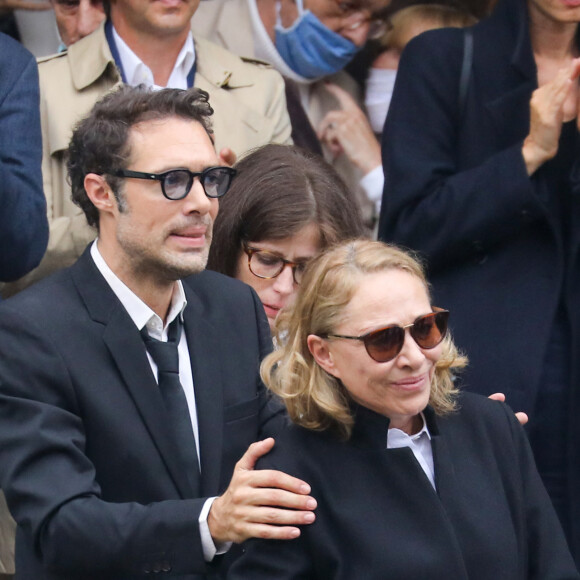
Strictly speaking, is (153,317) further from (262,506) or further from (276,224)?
(276,224)

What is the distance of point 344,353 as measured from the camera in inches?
115

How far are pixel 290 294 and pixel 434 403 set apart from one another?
959 millimetres

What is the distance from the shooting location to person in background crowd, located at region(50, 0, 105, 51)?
472cm

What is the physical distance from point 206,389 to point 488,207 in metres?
1.19

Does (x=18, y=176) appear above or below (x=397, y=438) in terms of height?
above

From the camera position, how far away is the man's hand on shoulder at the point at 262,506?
9.05 ft

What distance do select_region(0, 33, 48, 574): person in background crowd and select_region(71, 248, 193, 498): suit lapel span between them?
44cm

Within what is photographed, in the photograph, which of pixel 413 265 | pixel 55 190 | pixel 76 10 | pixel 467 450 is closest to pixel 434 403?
pixel 467 450

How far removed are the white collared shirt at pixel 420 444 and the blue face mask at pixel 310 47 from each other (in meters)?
2.22

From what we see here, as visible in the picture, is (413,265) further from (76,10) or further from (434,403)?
(76,10)

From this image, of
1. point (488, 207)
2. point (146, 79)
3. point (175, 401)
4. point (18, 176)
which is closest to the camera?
point (175, 401)

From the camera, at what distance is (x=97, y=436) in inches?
118

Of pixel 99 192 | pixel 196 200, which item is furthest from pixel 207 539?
pixel 99 192

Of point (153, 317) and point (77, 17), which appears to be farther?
point (77, 17)
